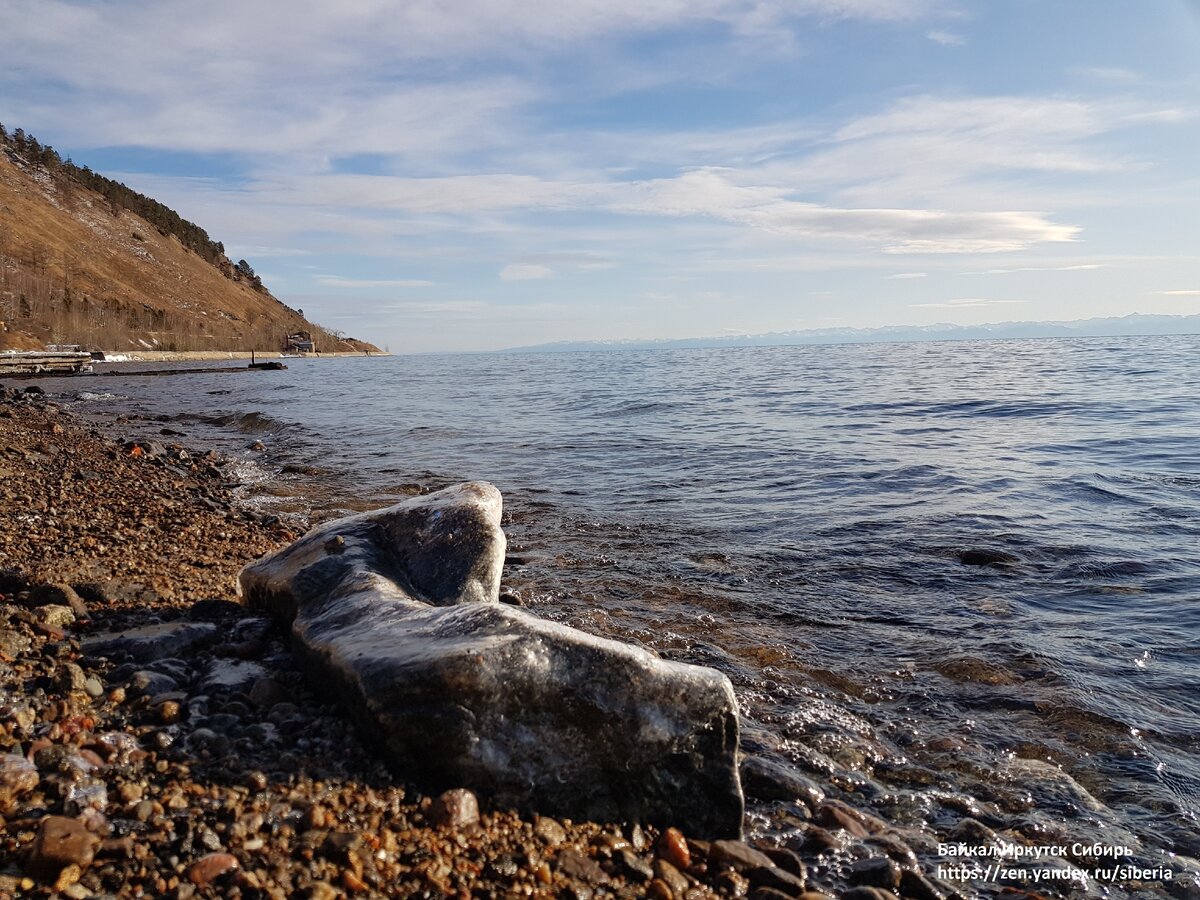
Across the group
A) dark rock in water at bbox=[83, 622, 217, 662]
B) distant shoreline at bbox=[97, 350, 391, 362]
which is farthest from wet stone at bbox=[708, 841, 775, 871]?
distant shoreline at bbox=[97, 350, 391, 362]

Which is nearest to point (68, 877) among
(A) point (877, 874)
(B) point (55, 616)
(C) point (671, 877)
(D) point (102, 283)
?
(C) point (671, 877)

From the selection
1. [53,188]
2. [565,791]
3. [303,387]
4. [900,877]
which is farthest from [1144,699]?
[53,188]

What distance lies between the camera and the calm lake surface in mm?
4191

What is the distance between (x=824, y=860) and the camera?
3332 mm

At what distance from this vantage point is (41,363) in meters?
40.1

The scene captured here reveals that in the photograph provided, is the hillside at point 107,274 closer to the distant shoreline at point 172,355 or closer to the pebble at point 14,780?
the distant shoreline at point 172,355

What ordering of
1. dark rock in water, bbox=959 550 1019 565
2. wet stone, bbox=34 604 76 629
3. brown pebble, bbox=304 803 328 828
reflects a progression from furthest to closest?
dark rock in water, bbox=959 550 1019 565 < wet stone, bbox=34 604 76 629 < brown pebble, bbox=304 803 328 828

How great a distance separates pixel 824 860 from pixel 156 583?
4869 mm

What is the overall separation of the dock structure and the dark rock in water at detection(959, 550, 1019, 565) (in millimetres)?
42896

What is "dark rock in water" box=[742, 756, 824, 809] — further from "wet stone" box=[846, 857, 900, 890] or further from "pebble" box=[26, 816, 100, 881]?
"pebble" box=[26, 816, 100, 881]

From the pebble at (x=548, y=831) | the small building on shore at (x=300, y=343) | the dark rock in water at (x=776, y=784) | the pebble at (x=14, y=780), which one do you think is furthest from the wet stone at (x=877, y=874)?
the small building on shore at (x=300, y=343)

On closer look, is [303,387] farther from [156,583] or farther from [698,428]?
[156,583]

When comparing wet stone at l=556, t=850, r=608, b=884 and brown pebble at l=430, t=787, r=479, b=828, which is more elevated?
brown pebble at l=430, t=787, r=479, b=828

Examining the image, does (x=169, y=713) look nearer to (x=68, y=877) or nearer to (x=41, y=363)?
(x=68, y=877)
